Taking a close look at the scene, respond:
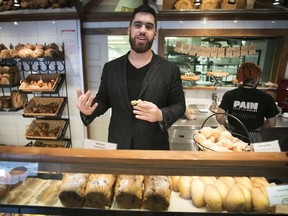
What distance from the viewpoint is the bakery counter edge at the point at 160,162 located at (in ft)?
2.41

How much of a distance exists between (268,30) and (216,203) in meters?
3.01

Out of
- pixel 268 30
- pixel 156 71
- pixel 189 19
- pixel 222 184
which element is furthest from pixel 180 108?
pixel 268 30

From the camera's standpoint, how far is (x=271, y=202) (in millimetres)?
743

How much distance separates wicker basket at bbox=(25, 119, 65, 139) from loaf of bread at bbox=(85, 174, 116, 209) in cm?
242

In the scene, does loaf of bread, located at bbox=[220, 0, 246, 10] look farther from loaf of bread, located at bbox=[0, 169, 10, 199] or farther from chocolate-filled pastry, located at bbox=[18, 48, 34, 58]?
loaf of bread, located at bbox=[0, 169, 10, 199]

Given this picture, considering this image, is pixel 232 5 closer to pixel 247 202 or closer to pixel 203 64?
pixel 203 64

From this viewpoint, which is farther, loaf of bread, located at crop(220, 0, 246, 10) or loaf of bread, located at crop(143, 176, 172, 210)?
loaf of bread, located at crop(220, 0, 246, 10)

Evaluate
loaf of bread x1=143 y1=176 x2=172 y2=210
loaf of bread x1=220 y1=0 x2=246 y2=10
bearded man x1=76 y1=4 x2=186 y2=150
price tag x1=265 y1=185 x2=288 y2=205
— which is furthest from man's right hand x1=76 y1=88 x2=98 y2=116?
loaf of bread x1=220 y1=0 x2=246 y2=10

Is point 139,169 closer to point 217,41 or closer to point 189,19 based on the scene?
point 189,19

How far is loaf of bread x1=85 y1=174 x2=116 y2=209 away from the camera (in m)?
0.79

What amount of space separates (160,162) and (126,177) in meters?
0.19

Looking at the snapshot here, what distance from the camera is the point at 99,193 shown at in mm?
790

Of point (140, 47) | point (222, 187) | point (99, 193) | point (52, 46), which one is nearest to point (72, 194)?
point (99, 193)

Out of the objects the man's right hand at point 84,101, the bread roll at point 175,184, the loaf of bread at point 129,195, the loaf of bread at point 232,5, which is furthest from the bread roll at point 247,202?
the loaf of bread at point 232,5
